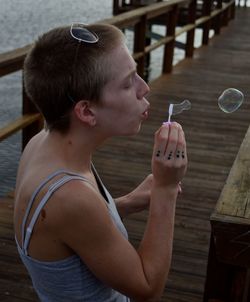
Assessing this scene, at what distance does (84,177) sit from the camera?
113cm

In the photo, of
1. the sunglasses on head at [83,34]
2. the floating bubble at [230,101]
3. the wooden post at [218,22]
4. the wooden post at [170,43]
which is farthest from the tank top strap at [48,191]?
the wooden post at [218,22]

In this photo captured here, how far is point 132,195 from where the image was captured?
1447 mm

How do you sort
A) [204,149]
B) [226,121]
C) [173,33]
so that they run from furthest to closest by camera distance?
Result: 1. [173,33]
2. [226,121]
3. [204,149]

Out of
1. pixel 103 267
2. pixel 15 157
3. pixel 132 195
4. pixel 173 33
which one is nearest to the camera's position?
pixel 103 267

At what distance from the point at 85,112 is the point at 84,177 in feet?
0.41

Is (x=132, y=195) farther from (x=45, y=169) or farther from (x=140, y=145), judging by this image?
(x=140, y=145)

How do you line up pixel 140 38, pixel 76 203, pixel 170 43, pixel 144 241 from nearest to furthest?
1. pixel 76 203
2. pixel 144 241
3. pixel 140 38
4. pixel 170 43

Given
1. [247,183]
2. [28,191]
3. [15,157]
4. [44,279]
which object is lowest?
[15,157]

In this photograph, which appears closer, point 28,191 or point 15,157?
point 28,191

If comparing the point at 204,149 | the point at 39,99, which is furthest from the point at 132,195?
the point at 204,149

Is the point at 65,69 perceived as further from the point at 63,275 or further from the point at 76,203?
the point at 63,275

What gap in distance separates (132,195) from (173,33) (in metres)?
6.74

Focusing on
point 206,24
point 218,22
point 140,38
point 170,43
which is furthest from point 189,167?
point 218,22

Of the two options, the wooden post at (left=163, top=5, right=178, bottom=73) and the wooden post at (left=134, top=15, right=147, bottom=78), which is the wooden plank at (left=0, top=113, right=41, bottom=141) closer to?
the wooden post at (left=134, top=15, right=147, bottom=78)
